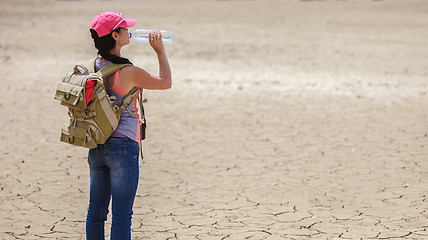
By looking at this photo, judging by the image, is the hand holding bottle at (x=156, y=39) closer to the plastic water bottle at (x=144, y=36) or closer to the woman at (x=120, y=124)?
the woman at (x=120, y=124)

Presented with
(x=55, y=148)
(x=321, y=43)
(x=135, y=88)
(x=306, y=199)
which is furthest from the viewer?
(x=321, y=43)

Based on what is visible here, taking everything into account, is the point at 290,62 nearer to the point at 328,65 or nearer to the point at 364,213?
the point at 328,65

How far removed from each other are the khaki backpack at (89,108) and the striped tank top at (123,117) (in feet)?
0.16

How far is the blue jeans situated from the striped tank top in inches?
1.4

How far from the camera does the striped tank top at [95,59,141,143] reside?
3406 millimetres

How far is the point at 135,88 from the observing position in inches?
137

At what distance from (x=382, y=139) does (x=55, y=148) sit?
4298 millimetres

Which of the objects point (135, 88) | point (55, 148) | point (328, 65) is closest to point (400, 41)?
point (328, 65)

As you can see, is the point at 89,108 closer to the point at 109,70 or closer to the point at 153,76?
the point at 109,70

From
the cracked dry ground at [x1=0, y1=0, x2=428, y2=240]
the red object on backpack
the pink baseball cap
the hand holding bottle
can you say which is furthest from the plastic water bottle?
the cracked dry ground at [x1=0, y1=0, x2=428, y2=240]

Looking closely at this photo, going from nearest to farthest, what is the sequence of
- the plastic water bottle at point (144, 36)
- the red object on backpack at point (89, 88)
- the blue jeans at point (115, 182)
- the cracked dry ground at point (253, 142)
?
the red object on backpack at point (89, 88) → the blue jeans at point (115, 182) → the plastic water bottle at point (144, 36) → the cracked dry ground at point (253, 142)

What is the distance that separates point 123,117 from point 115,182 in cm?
36

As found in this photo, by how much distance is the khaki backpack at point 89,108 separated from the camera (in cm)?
330

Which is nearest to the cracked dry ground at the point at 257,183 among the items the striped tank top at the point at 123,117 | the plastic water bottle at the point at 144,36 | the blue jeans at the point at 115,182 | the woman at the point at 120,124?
the blue jeans at the point at 115,182
